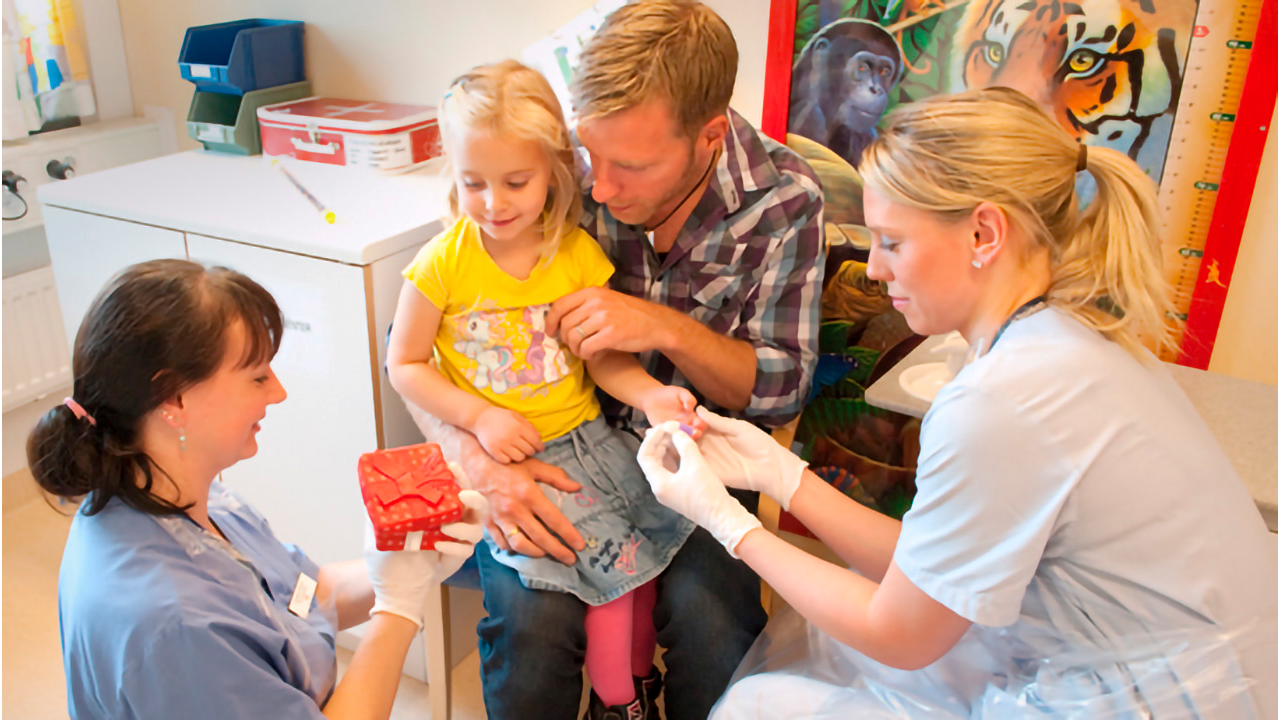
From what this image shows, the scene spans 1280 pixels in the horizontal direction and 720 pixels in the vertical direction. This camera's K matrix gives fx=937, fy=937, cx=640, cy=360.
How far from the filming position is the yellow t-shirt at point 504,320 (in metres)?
1.46

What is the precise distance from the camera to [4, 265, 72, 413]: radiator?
2.32 m

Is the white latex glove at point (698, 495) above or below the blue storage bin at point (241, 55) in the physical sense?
below

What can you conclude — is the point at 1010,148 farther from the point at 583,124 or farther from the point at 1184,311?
the point at 1184,311

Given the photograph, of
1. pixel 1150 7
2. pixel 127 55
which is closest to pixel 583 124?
pixel 1150 7

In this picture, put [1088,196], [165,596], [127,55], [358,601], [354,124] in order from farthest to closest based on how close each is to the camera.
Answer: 1. [127,55]
2. [354,124]
3. [1088,196]
4. [358,601]
5. [165,596]

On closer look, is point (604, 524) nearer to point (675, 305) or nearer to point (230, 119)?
point (675, 305)

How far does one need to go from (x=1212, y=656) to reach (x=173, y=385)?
110 cm

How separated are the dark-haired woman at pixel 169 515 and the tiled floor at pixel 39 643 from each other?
0.84 m

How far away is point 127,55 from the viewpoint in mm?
2559

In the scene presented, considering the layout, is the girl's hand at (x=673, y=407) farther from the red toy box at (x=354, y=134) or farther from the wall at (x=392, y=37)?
the red toy box at (x=354, y=134)

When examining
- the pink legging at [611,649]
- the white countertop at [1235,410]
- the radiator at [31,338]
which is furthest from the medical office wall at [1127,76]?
the radiator at [31,338]

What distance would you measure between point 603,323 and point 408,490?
1.29 ft

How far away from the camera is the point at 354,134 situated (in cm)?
200

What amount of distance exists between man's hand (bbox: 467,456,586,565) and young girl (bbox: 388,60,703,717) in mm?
18
